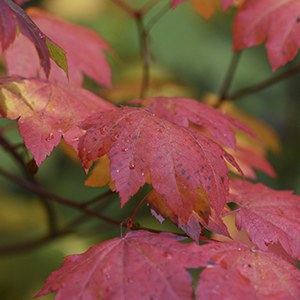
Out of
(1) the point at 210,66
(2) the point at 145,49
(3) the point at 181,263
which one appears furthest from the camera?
(1) the point at 210,66

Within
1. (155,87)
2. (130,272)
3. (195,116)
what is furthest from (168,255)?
(155,87)

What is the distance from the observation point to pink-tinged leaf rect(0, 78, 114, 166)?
910mm

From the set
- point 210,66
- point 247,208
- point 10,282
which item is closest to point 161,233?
point 247,208

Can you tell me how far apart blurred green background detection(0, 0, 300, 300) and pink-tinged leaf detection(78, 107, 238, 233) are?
51.1 inches

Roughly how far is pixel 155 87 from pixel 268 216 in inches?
50.0

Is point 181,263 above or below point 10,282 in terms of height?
above

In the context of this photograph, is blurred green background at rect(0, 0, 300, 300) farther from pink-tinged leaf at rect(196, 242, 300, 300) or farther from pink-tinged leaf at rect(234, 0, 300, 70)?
pink-tinged leaf at rect(196, 242, 300, 300)

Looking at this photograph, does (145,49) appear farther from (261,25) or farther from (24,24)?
(24,24)

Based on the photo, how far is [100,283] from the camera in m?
0.77

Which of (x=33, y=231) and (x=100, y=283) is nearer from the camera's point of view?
(x=100, y=283)

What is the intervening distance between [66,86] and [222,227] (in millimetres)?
389

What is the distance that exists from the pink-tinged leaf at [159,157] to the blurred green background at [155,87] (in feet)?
4.26

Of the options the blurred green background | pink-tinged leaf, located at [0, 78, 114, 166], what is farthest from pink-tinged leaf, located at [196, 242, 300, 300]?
the blurred green background

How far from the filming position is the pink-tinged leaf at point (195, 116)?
1.00 m
